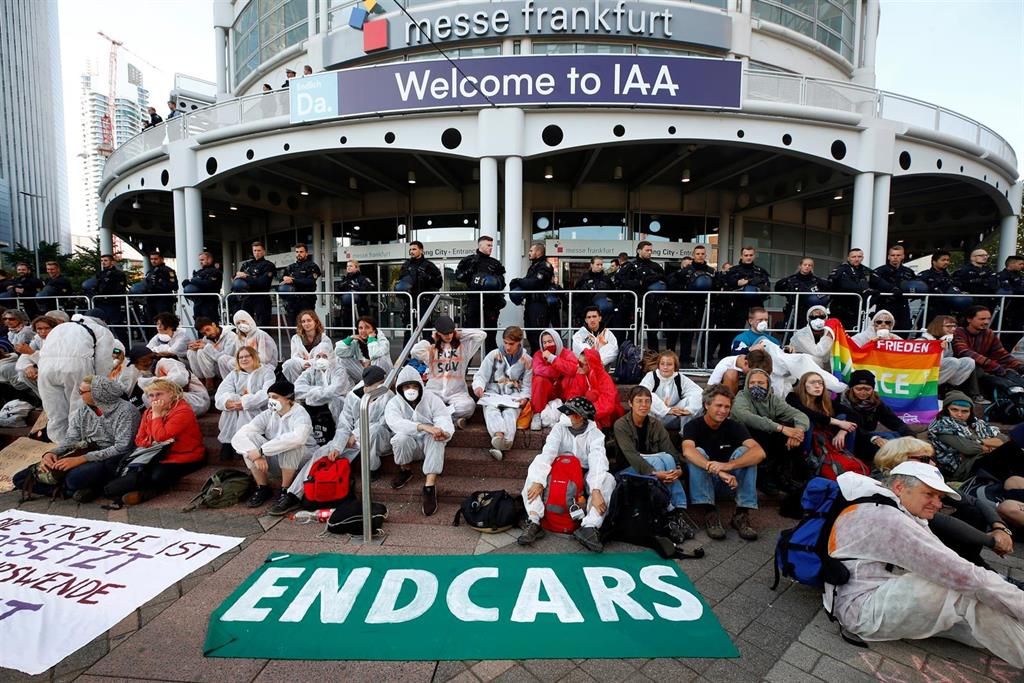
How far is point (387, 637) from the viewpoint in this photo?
119 inches

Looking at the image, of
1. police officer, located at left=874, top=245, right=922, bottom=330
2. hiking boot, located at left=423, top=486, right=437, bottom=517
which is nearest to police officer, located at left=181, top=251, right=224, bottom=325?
hiking boot, located at left=423, top=486, right=437, bottom=517

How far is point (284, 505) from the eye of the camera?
4.84 meters

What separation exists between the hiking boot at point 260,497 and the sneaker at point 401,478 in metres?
1.38

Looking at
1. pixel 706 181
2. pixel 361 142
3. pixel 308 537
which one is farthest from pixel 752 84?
pixel 308 537

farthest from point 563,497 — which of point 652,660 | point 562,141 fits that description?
point 562,141

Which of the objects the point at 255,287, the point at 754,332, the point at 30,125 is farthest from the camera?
the point at 30,125

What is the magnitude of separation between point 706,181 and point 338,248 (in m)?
12.6

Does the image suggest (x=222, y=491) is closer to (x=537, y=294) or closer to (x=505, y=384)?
(x=505, y=384)

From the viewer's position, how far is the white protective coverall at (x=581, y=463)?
4.32 meters

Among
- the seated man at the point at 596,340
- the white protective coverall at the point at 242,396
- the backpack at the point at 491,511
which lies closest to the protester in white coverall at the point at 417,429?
the backpack at the point at 491,511

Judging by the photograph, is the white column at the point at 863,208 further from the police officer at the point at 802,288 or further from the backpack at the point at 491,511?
the backpack at the point at 491,511

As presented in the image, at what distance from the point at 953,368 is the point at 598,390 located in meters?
5.16

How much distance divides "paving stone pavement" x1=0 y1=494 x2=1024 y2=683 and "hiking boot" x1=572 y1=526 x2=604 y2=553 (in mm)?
713

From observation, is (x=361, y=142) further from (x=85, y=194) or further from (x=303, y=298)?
(x=85, y=194)
